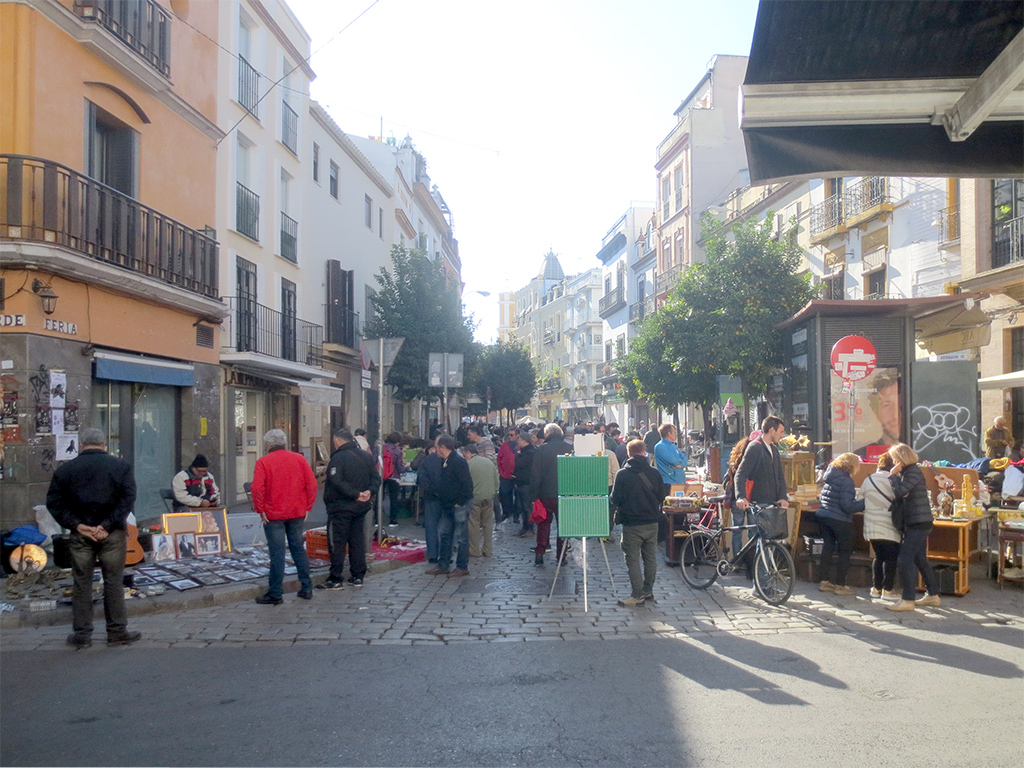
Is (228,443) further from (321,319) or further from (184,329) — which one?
(321,319)

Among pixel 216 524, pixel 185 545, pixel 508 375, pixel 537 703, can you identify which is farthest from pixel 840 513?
pixel 508 375

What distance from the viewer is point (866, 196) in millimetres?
24328

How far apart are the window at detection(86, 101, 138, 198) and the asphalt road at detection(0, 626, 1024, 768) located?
8.97 m

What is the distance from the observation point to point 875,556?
29.3 ft

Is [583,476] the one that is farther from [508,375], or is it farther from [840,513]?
[508,375]

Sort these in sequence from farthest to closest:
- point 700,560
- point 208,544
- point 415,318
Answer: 1. point 415,318
2. point 208,544
3. point 700,560

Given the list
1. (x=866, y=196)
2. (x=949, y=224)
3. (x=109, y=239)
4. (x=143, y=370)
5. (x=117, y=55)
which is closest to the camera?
(x=109, y=239)

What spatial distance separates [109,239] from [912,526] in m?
11.2

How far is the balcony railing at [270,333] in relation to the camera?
62.3 ft

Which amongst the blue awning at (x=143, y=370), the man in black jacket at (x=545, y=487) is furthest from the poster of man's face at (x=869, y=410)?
the blue awning at (x=143, y=370)

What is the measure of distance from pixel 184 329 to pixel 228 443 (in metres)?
3.60

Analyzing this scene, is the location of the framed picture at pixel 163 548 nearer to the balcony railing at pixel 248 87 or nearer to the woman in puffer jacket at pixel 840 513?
the woman in puffer jacket at pixel 840 513

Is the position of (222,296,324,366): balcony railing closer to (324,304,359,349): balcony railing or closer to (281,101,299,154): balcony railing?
(324,304,359,349): balcony railing

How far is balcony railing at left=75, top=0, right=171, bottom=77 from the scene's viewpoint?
12.3 metres
